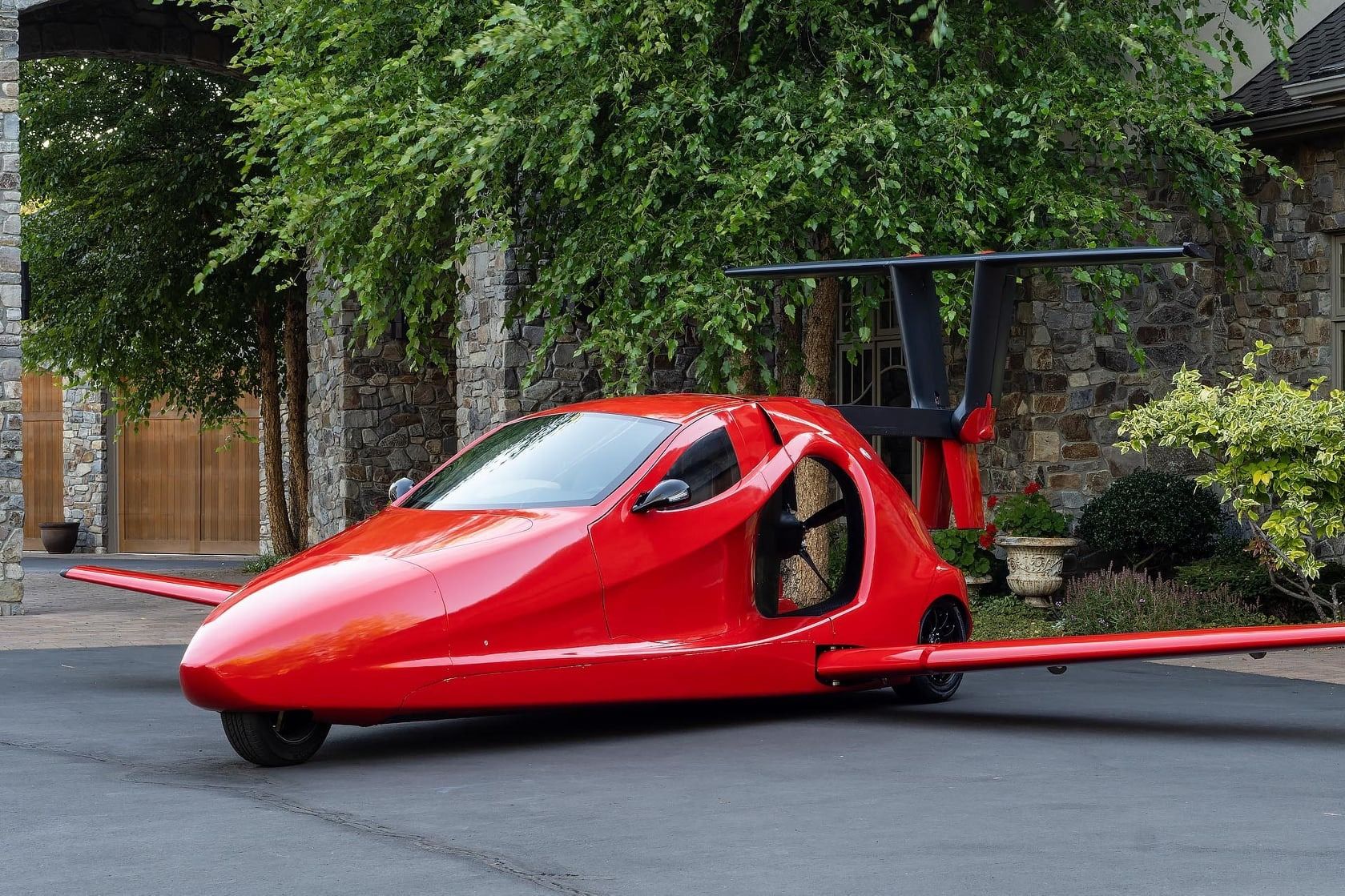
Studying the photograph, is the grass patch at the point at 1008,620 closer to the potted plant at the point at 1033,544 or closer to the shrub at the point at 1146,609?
the potted plant at the point at 1033,544

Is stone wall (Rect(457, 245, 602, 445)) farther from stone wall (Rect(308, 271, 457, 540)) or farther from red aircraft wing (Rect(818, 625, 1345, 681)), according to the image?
red aircraft wing (Rect(818, 625, 1345, 681))

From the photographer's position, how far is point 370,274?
488 inches

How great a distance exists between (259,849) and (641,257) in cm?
724

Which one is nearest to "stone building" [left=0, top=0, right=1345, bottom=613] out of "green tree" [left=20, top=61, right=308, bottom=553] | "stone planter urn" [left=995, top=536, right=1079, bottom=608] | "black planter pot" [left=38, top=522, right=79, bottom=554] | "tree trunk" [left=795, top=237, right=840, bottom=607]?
"stone planter urn" [left=995, top=536, right=1079, bottom=608]

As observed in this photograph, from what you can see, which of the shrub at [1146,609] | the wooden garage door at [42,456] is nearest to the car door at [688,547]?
the shrub at [1146,609]

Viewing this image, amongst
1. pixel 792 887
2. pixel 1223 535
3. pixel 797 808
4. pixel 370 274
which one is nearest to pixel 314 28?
pixel 370 274

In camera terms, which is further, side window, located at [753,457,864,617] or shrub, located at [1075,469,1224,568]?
shrub, located at [1075,469,1224,568]

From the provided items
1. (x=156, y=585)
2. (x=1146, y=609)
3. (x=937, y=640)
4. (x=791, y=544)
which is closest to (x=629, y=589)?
(x=791, y=544)

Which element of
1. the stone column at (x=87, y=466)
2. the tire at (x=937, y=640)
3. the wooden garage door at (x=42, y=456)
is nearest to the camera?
the tire at (x=937, y=640)

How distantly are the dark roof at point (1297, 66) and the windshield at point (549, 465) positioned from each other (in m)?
7.64

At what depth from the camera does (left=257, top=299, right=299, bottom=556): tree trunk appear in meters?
22.6

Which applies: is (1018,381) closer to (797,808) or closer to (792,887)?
(797,808)

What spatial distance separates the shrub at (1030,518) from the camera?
13.4 metres

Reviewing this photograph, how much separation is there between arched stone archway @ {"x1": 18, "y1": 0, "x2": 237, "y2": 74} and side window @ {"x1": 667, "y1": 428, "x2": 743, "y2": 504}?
12046 millimetres
